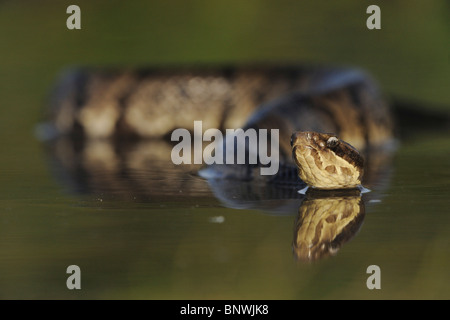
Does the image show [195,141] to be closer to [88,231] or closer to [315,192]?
[315,192]

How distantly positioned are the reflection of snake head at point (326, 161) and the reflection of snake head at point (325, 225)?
0.53 feet

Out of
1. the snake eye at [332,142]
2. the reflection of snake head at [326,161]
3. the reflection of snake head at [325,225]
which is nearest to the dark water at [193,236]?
the reflection of snake head at [325,225]

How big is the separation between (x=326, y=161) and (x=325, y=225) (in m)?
0.88

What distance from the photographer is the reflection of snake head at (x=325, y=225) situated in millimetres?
3965

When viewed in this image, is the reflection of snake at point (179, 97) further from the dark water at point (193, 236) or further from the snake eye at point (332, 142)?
the snake eye at point (332, 142)

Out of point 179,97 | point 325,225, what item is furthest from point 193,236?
point 179,97

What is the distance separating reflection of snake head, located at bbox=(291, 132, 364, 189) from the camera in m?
5.17

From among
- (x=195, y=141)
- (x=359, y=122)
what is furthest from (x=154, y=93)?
(x=359, y=122)

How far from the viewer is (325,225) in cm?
437

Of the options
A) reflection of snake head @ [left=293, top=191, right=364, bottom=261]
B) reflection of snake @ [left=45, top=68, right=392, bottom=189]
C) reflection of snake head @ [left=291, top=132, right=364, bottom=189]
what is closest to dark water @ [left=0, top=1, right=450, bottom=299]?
reflection of snake head @ [left=293, top=191, right=364, bottom=261]

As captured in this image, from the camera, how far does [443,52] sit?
563 inches

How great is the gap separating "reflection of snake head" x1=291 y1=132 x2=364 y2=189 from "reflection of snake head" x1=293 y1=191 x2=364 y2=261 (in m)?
0.16

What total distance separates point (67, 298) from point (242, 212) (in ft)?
4.97

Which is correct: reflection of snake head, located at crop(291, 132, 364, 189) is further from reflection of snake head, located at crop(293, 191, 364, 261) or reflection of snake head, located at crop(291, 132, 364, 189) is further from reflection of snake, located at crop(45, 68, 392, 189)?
reflection of snake, located at crop(45, 68, 392, 189)
